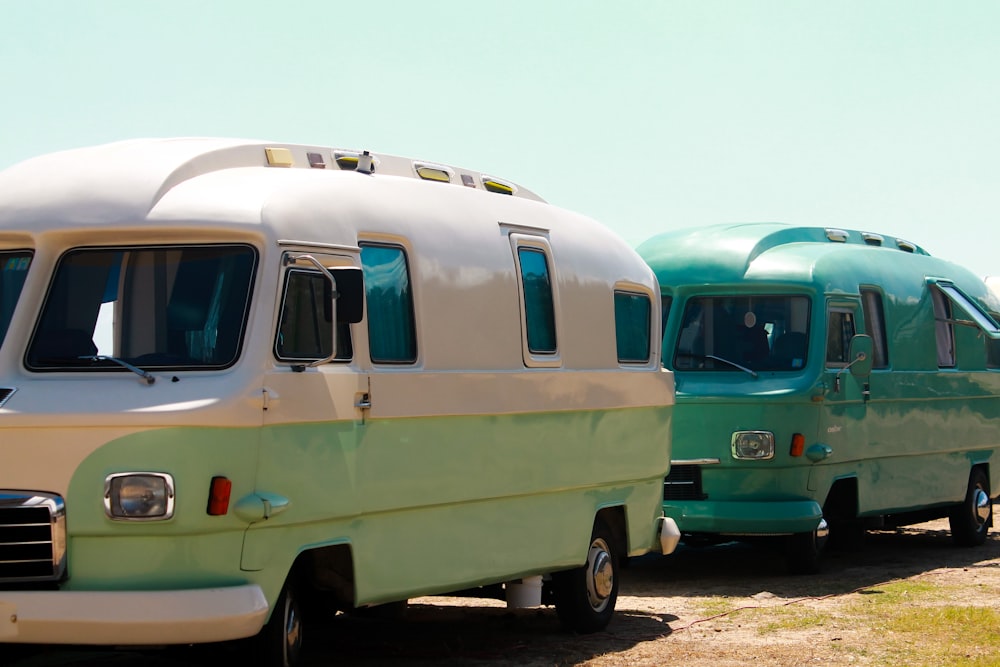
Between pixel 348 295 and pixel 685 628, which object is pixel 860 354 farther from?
pixel 348 295

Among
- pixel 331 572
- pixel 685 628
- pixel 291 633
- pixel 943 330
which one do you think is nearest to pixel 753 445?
pixel 685 628

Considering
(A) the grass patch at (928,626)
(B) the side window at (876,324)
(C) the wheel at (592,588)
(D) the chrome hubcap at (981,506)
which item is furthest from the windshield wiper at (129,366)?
(D) the chrome hubcap at (981,506)

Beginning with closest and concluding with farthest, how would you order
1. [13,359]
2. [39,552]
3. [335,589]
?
[39,552] → [13,359] → [335,589]

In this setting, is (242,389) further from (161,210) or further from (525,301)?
(525,301)

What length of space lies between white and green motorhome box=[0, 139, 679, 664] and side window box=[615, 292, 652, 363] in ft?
3.34

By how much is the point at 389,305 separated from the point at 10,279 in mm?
2109

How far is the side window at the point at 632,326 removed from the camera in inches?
470

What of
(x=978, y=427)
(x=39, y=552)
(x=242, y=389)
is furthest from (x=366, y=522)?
Result: (x=978, y=427)

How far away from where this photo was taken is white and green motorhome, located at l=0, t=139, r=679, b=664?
7625 millimetres

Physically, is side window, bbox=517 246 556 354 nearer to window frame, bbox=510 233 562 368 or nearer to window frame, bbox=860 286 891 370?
window frame, bbox=510 233 562 368

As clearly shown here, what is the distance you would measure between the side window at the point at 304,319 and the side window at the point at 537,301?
2369 mm

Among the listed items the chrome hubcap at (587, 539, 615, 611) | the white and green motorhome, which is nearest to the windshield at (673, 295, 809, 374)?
the chrome hubcap at (587, 539, 615, 611)

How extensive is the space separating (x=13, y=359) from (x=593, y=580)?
490 cm

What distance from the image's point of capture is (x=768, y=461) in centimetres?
1447
